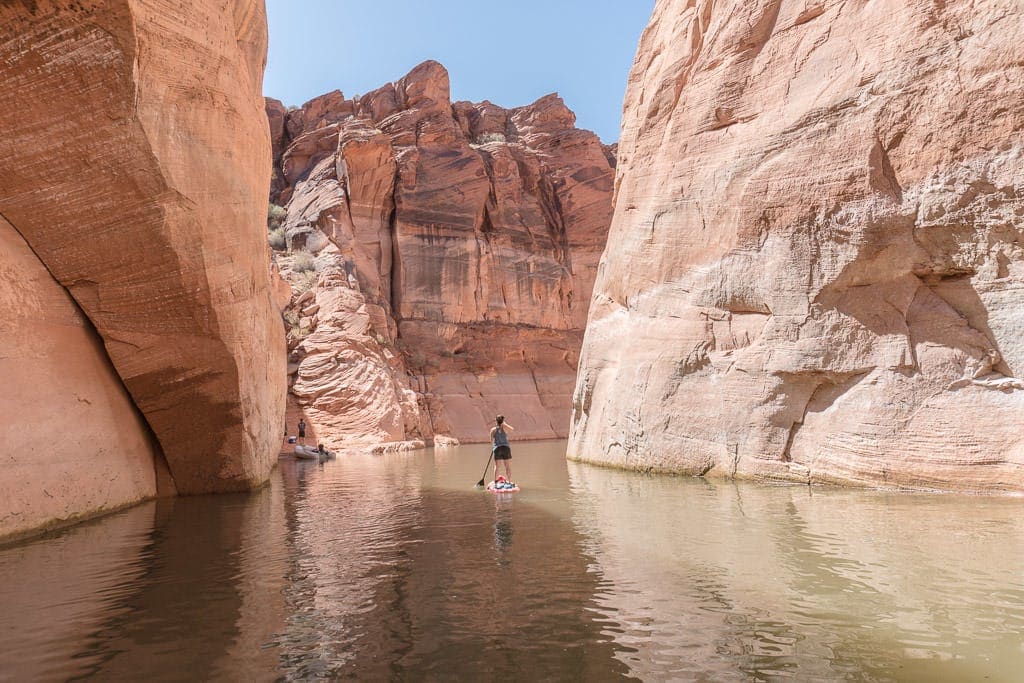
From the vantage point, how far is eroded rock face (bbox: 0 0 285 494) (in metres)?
7.26

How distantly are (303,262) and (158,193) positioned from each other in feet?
76.7

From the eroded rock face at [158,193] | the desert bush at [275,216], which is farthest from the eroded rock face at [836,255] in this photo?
the desert bush at [275,216]

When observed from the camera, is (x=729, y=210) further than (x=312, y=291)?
No

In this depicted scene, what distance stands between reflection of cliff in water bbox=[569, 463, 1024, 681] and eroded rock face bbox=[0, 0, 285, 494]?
253 inches

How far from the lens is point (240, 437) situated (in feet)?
35.9

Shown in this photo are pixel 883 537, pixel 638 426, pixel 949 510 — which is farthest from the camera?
pixel 638 426

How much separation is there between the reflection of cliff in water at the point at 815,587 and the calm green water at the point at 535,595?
0.7 inches

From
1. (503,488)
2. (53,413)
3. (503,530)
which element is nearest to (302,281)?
(503,488)

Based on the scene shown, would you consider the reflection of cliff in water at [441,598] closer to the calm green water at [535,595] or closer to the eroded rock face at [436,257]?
the calm green water at [535,595]

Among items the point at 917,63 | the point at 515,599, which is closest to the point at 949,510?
the point at 515,599

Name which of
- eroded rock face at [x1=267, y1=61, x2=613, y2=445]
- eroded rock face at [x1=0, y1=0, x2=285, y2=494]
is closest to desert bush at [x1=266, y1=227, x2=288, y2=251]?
eroded rock face at [x1=267, y1=61, x2=613, y2=445]

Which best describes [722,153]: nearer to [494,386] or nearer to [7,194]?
[7,194]

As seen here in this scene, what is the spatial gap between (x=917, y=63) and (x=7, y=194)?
42.2 ft

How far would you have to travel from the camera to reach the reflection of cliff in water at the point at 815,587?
3.28m
